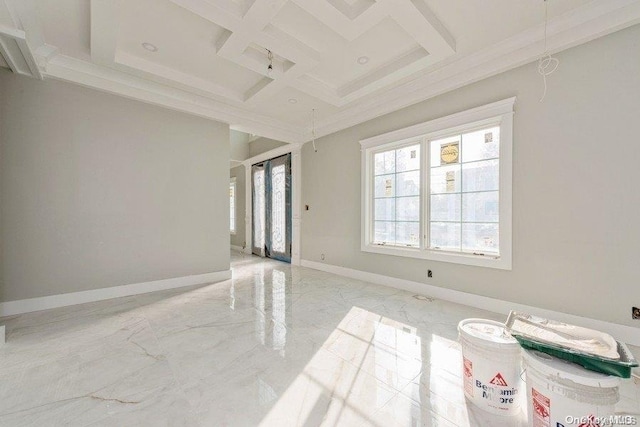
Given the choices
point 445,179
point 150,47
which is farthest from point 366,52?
point 150,47

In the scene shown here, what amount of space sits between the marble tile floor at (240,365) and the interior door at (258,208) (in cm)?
372

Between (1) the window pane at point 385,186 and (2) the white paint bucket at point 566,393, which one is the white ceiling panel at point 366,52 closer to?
(1) the window pane at point 385,186

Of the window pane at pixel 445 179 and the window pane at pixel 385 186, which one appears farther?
the window pane at pixel 385 186

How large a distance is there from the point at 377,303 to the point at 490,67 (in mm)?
3150

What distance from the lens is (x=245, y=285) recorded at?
4188mm

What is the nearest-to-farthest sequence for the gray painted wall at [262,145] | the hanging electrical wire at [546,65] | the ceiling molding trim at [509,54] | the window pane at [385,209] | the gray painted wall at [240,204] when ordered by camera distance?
the ceiling molding trim at [509,54], the hanging electrical wire at [546,65], the window pane at [385,209], the gray painted wall at [262,145], the gray painted wall at [240,204]

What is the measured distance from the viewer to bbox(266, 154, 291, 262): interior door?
623 centimetres

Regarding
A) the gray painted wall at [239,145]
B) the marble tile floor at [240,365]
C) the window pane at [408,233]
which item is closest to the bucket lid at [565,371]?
the marble tile floor at [240,365]

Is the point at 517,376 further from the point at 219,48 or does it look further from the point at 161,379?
the point at 219,48

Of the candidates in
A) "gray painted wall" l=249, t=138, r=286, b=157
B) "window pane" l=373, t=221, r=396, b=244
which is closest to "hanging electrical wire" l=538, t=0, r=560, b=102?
"window pane" l=373, t=221, r=396, b=244

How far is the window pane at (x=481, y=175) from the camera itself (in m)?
3.08

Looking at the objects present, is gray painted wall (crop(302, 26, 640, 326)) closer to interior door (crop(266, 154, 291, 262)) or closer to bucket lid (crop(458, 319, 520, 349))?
bucket lid (crop(458, 319, 520, 349))

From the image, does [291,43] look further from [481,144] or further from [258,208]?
[258,208]

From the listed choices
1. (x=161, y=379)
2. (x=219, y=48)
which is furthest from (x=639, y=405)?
(x=219, y=48)
